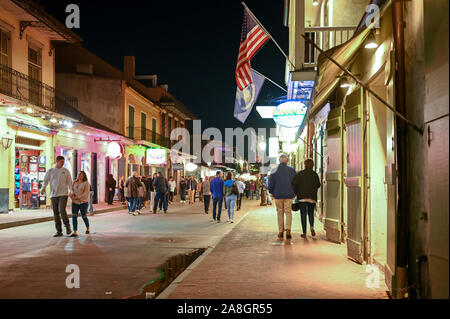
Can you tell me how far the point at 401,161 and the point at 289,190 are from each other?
19.8 ft

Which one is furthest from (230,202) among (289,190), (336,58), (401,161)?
(401,161)

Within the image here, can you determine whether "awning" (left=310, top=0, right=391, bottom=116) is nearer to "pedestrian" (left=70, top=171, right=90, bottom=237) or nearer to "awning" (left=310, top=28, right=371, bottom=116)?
"awning" (left=310, top=28, right=371, bottom=116)

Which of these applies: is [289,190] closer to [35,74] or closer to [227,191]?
[227,191]

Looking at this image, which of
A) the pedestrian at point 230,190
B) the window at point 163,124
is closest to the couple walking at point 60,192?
the pedestrian at point 230,190

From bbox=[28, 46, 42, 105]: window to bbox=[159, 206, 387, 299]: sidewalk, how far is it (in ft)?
46.0

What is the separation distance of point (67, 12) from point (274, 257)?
56.7ft

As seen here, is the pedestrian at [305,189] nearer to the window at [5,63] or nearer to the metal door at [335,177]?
the metal door at [335,177]

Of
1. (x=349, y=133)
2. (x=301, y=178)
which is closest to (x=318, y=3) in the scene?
(x=301, y=178)

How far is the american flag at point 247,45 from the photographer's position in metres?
13.4

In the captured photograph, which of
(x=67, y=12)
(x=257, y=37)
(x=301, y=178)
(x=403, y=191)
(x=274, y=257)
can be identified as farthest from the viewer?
(x=67, y=12)

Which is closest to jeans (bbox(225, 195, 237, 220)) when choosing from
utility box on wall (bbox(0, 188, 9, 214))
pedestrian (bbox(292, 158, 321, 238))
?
pedestrian (bbox(292, 158, 321, 238))

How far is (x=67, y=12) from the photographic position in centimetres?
2169

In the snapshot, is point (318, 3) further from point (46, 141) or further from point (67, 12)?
point (46, 141)

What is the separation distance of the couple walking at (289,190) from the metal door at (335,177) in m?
0.57
